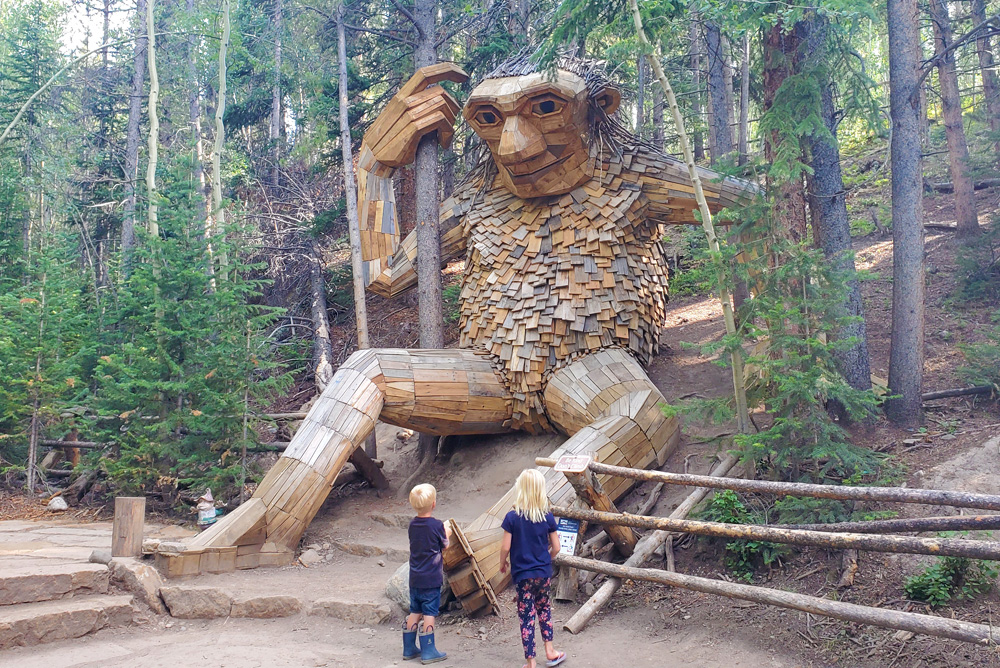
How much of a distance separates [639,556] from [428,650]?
1511 millimetres

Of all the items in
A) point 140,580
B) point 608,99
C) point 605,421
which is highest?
point 608,99

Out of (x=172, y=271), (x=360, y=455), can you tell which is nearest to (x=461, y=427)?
(x=360, y=455)

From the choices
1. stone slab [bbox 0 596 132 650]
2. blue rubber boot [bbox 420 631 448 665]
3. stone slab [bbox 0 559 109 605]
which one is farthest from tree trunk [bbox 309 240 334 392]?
blue rubber boot [bbox 420 631 448 665]

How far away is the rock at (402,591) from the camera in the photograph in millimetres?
4699

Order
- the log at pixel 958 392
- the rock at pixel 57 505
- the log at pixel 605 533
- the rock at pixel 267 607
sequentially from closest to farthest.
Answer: the rock at pixel 267 607, the log at pixel 605 533, the log at pixel 958 392, the rock at pixel 57 505

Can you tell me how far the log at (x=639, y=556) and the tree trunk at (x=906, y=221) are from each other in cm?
158

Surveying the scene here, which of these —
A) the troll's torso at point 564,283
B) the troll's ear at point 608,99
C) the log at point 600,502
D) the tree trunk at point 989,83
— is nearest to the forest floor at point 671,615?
the log at point 600,502

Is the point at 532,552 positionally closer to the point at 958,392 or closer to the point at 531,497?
the point at 531,497

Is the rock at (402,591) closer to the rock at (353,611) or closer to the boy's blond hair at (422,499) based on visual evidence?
the rock at (353,611)

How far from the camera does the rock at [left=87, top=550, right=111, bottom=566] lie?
5.06m

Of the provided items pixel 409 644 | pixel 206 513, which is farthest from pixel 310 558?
pixel 409 644

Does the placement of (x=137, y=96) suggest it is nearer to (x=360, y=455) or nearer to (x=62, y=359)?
(x=62, y=359)

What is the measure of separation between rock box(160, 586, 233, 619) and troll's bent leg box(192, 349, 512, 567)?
0.40 m

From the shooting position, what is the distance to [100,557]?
5.09 m
